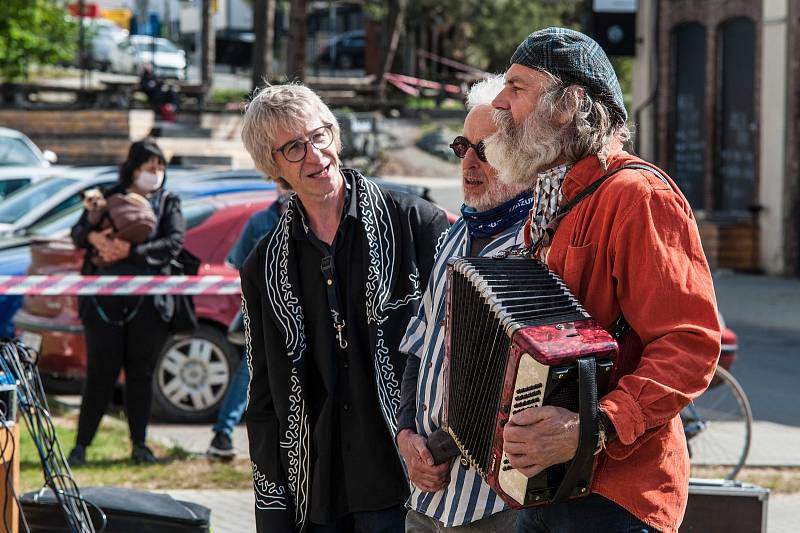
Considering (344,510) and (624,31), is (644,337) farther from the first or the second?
(624,31)

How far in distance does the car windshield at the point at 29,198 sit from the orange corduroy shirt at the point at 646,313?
9.56 meters

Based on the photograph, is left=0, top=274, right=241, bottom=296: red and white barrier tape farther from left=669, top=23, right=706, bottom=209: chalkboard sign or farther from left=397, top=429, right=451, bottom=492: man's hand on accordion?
left=669, top=23, right=706, bottom=209: chalkboard sign

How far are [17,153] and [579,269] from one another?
60.6 feet

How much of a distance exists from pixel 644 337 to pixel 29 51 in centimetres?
2847

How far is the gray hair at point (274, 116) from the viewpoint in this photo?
154 inches

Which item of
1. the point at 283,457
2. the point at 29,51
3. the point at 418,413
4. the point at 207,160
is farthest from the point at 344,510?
the point at 29,51

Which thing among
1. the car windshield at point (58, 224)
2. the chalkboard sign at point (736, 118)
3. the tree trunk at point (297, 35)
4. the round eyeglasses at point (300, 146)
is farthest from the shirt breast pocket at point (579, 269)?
the tree trunk at point (297, 35)

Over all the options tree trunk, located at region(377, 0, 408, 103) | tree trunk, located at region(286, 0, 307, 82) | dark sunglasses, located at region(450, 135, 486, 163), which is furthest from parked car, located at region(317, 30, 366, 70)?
dark sunglasses, located at region(450, 135, 486, 163)

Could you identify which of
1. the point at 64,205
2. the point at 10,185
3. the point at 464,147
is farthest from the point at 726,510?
the point at 10,185

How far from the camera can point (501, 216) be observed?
3531 mm

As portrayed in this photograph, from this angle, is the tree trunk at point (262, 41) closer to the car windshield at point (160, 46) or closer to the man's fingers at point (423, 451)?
the car windshield at point (160, 46)

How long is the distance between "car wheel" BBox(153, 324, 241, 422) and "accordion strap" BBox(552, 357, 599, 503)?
6668 mm

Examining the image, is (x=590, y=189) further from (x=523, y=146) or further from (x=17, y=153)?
(x=17, y=153)

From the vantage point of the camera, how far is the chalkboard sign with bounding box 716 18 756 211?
17.9 metres
